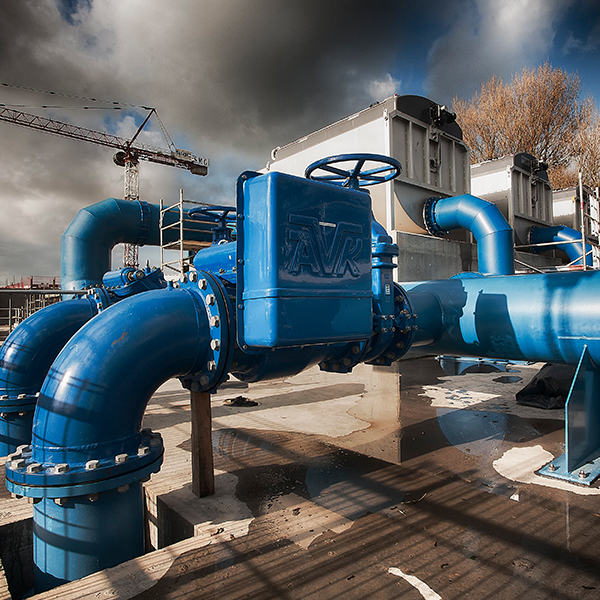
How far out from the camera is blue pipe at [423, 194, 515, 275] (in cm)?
716

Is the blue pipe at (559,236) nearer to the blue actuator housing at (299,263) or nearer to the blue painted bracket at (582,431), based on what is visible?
the blue painted bracket at (582,431)

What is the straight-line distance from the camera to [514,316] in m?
2.90

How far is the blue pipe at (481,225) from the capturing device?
7164 mm

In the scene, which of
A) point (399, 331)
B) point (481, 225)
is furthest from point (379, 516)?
point (481, 225)

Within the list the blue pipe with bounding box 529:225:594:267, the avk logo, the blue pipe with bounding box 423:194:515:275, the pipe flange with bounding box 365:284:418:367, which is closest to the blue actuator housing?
the avk logo

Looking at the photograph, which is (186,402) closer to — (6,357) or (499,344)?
(6,357)

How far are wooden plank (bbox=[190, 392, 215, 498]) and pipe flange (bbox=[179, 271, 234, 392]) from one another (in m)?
0.54

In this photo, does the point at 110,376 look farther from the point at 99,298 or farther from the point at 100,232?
the point at 100,232

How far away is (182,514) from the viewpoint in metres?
2.46

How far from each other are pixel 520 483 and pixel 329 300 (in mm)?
1824

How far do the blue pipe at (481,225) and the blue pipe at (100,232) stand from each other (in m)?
4.44

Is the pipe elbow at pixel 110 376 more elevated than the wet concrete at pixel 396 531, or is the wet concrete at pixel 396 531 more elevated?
the pipe elbow at pixel 110 376

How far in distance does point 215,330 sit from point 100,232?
7729mm

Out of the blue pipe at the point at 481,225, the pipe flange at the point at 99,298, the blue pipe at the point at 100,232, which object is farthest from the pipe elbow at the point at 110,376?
the blue pipe at the point at 100,232
